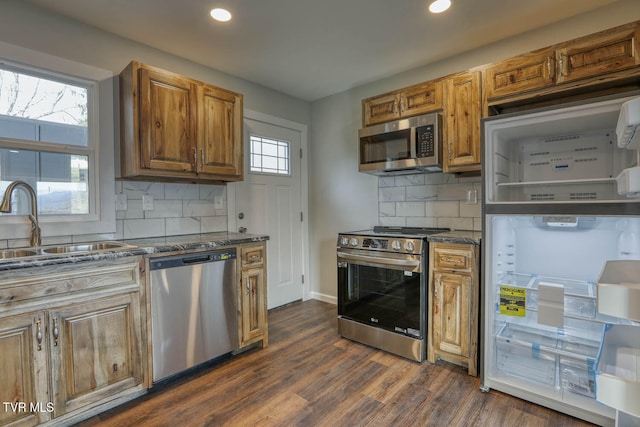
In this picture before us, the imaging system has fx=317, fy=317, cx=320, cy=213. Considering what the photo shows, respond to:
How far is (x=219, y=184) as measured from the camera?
304 centimetres

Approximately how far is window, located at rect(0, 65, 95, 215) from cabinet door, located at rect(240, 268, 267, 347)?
1.27 meters

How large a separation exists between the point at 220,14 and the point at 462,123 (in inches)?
75.4

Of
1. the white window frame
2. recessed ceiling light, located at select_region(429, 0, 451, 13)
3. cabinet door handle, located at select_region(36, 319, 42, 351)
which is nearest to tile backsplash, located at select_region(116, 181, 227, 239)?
the white window frame

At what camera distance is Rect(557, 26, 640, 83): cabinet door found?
186 cm

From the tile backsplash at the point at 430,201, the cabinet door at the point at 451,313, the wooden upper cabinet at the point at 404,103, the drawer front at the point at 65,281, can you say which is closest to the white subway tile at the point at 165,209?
the drawer front at the point at 65,281

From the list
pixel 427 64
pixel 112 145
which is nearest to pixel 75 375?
pixel 112 145

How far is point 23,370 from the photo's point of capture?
60.9 inches

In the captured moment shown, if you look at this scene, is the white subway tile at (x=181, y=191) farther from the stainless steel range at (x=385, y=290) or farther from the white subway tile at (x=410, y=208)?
the white subway tile at (x=410, y=208)

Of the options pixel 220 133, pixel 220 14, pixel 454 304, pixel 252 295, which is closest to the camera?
pixel 220 14

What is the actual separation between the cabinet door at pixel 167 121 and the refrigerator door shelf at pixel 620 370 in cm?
255

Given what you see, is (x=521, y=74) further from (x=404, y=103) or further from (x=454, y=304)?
(x=454, y=304)

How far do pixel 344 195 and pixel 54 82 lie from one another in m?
2.68

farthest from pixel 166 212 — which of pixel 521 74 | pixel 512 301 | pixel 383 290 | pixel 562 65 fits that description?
pixel 562 65

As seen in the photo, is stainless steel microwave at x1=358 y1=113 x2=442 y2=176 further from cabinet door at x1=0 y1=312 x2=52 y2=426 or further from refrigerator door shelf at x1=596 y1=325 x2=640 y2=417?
cabinet door at x1=0 y1=312 x2=52 y2=426
